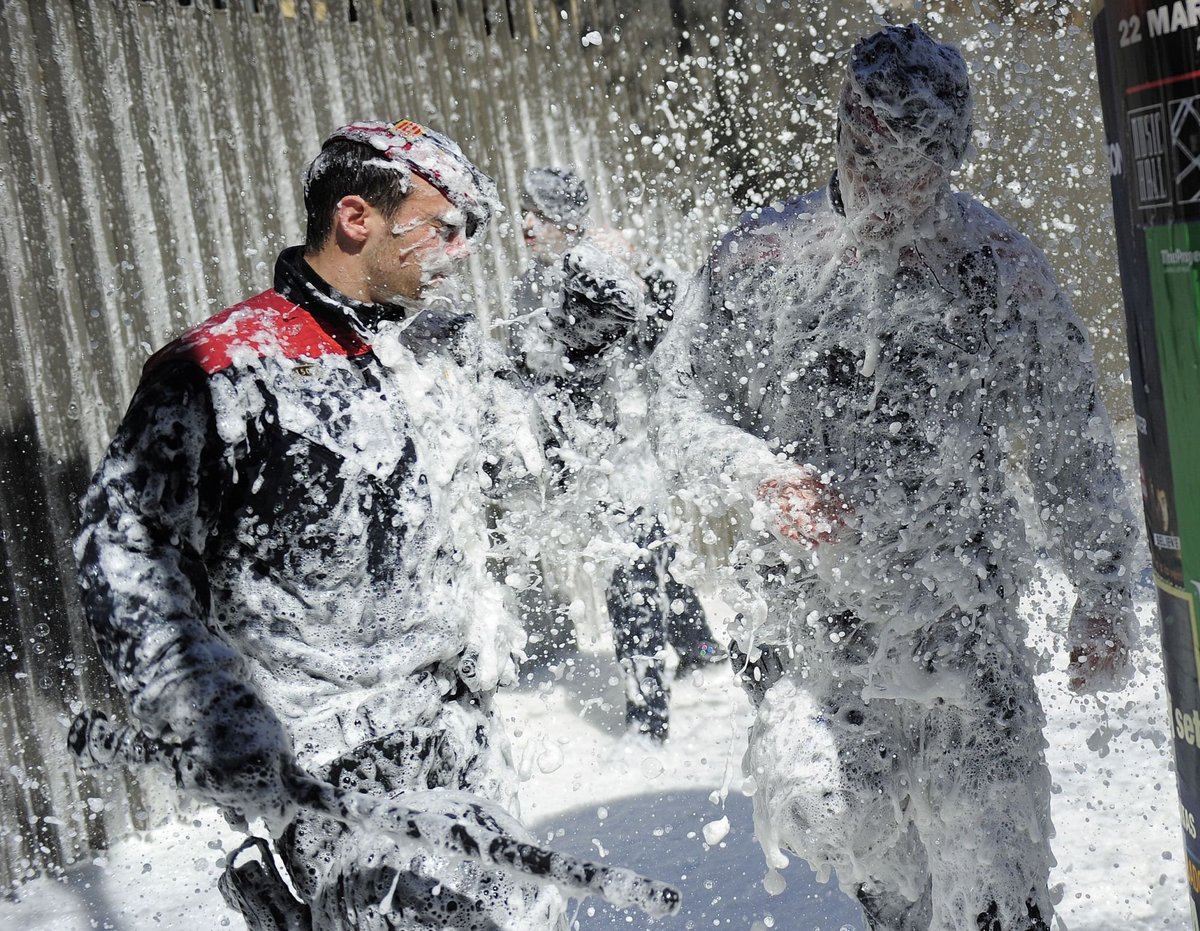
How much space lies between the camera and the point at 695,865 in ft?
13.1

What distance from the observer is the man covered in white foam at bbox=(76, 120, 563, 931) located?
1.90 m

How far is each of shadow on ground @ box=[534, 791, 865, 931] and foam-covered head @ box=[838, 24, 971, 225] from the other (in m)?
2.14

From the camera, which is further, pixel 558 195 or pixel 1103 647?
pixel 558 195

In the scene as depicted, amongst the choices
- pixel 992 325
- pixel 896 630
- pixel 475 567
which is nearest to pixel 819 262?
pixel 992 325

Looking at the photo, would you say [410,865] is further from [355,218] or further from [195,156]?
[195,156]

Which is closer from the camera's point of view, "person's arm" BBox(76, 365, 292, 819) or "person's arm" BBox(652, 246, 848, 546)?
"person's arm" BBox(76, 365, 292, 819)

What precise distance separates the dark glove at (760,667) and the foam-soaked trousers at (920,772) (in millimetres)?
64

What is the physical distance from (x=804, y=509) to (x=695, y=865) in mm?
1990

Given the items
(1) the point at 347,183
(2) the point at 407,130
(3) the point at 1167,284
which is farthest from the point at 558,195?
(3) the point at 1167,284

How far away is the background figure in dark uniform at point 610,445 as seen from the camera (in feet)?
12.6

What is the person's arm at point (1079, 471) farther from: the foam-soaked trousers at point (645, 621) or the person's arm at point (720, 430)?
the foam-soaked trousers at point (645, 621)

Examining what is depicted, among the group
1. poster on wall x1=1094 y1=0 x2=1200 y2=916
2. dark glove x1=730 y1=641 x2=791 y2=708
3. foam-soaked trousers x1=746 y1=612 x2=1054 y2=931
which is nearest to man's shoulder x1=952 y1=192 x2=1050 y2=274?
foam-soaked trousers x1=746 y1=612 x2=1054 y2=931

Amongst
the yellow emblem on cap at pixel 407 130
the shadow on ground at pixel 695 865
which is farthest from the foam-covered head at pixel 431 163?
the shadow on ground at pixel 695 865

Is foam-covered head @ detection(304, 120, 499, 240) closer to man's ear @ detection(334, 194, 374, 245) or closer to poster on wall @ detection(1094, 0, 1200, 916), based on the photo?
man's ear @ detection(334, 194, 374, 245)
